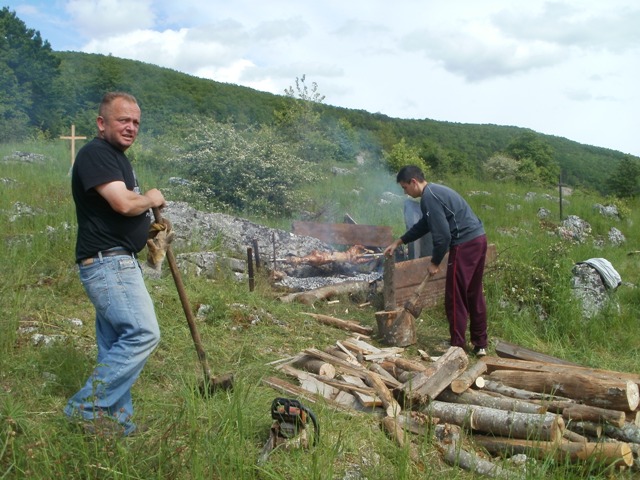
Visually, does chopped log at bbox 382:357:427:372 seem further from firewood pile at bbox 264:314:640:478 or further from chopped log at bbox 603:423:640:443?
chopped log at bbox 603:423:640:443

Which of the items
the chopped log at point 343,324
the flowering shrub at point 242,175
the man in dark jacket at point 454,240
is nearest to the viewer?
the man in dark jacket at point 454,240

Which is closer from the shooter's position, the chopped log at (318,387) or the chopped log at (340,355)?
the chopped log at (318,387)

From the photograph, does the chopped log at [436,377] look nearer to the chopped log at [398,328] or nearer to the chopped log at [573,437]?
the chopped log at [573,437]

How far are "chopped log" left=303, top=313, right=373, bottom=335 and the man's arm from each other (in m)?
3.76

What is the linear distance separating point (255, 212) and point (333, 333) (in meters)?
6.23

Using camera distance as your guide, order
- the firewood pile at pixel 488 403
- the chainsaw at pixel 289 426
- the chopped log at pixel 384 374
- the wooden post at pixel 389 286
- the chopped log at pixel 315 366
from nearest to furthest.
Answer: the chainsaw at pixel 289 426
the firewood pile at pixel 488 403
the chopped log at pixel 384 374
the chopped log at pixel 315 366
the wooden post at pixel 389 286

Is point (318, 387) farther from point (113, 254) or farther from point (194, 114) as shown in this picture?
point (194, 114)

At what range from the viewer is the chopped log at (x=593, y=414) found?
12.2 feet

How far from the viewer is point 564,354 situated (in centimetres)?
627

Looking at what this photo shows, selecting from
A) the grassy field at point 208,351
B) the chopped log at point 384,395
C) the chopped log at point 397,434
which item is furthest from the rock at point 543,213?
the chopped log at point 397,434

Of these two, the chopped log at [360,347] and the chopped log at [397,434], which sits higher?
the chopped log at [397,434]

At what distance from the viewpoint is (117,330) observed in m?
3.15

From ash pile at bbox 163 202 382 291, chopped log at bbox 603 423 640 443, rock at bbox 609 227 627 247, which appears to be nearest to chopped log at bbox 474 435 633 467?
chopped log at bbox 603 423 640 443

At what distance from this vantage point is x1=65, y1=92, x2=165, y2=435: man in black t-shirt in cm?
299
